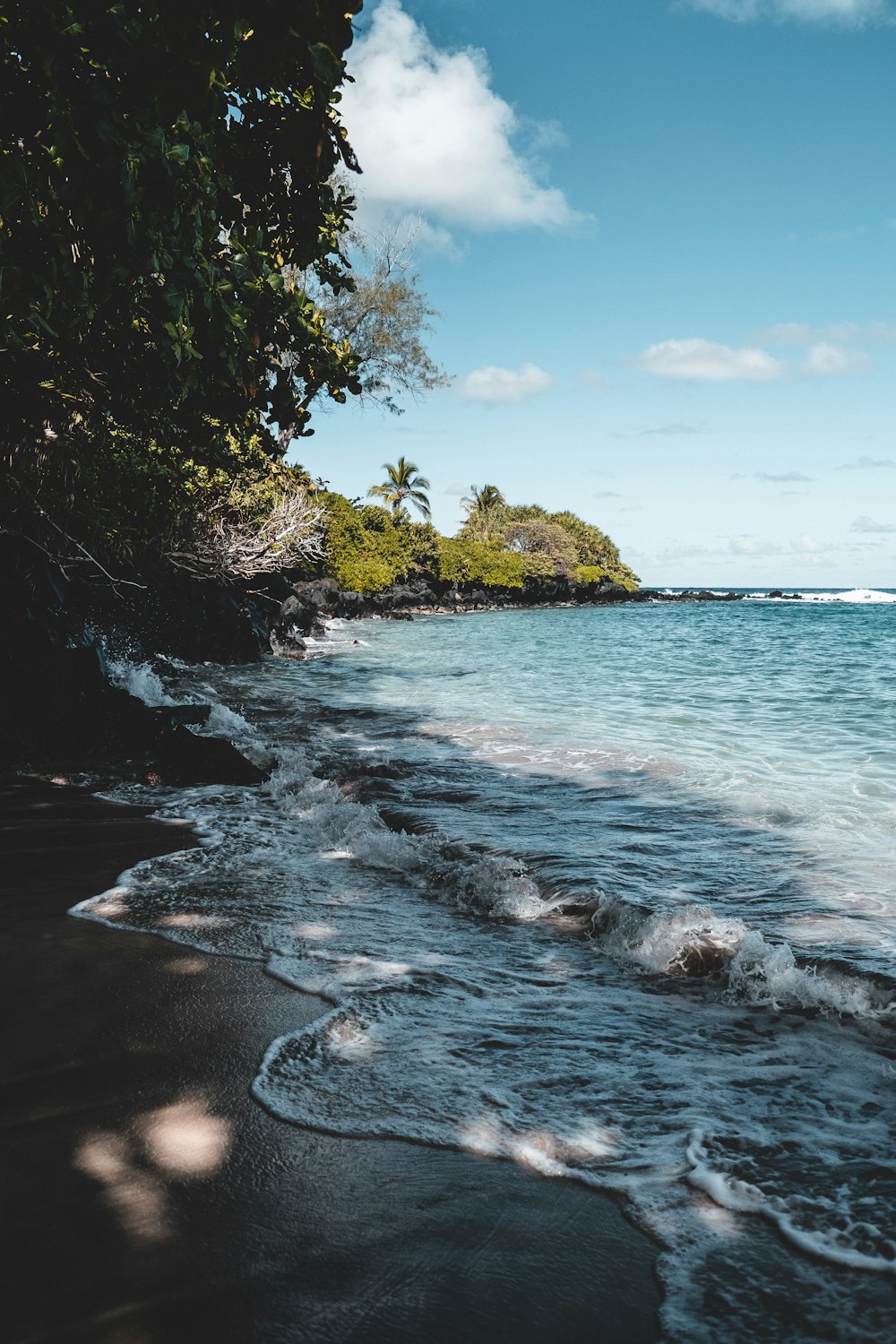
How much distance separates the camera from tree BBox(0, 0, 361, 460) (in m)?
3.22

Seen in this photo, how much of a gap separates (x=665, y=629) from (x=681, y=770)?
3477 centimetres

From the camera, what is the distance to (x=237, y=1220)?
1986 millimetres

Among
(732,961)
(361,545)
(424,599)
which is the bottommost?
(732,961)

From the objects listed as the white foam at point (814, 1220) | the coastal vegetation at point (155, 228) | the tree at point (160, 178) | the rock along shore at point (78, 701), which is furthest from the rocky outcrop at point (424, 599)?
the white foam at point (814, 1220)

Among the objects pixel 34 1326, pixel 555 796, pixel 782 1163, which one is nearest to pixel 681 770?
pixel 555 796

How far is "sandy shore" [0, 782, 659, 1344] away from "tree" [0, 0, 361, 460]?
131 inches

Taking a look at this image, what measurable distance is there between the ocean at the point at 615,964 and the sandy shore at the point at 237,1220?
119mm

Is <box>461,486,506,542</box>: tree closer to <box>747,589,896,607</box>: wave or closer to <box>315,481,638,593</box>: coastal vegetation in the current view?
<box>315,481,638,593</box>: coastal vegetation

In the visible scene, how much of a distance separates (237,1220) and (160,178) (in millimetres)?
4077

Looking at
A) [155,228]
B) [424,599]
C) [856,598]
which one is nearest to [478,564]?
[424,599]

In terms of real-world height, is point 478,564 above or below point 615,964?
above

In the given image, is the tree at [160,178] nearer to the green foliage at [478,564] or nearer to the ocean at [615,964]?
the ocean at [615,964]

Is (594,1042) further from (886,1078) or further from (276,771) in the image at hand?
(276,771)

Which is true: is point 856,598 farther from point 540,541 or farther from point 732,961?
point 732,961
